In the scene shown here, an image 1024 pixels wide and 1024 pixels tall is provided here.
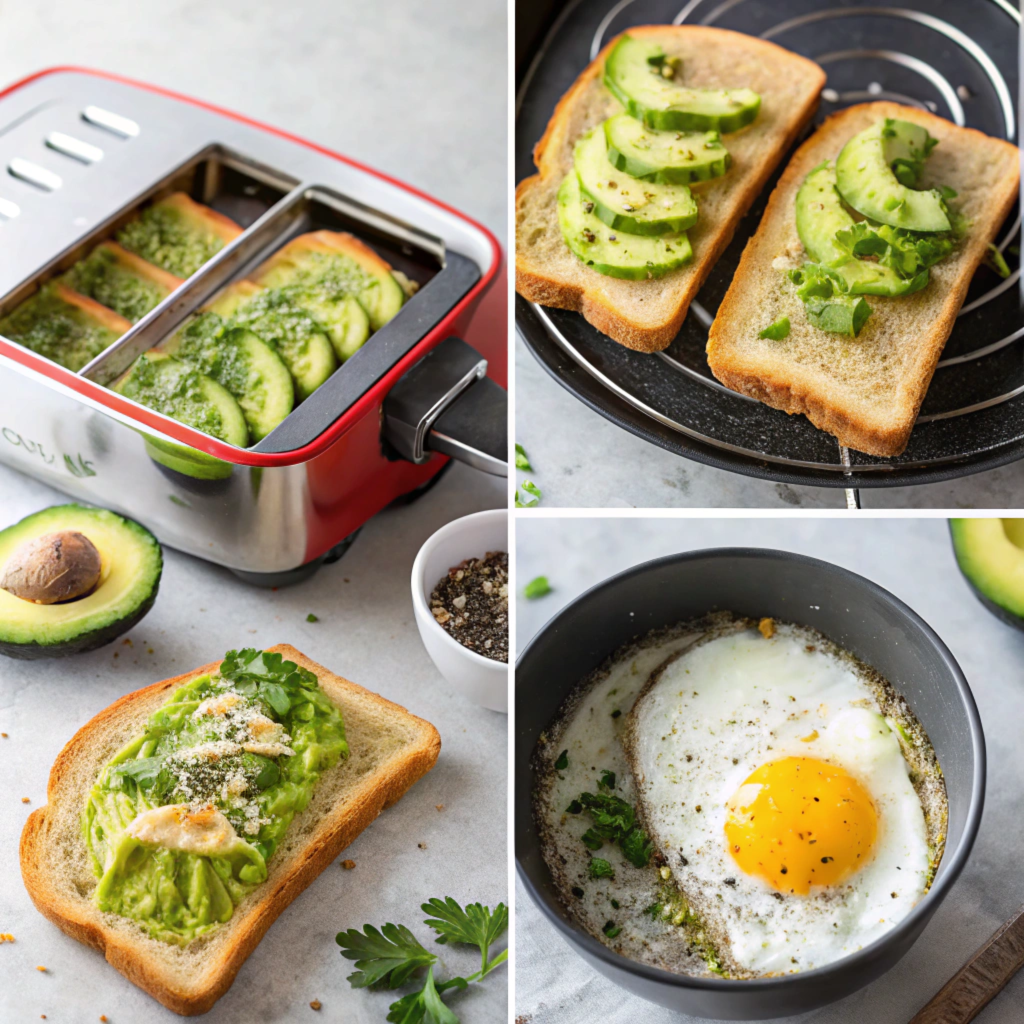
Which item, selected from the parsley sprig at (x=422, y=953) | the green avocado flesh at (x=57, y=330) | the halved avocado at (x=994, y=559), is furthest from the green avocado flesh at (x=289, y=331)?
the halved avocado at (x=994, y=559)

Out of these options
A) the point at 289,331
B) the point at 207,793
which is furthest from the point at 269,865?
the point at 289,331

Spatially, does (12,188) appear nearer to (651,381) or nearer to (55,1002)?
(651,381)

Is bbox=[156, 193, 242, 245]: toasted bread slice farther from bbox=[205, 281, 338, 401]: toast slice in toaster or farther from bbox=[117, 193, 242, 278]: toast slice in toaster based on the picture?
bbox=[205, 281, 338, 401]: toast slice in toaster

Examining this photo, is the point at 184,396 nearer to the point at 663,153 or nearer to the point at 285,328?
the point at 285,328

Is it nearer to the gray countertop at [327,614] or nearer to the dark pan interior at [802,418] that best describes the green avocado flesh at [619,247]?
the dark pan interior at [802,418]

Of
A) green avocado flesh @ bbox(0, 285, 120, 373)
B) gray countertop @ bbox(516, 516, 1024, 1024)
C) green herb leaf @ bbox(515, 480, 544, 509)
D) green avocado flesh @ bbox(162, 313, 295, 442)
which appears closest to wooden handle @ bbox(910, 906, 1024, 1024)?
gray countertop @ bbox(516, 516, 1024, 1024)

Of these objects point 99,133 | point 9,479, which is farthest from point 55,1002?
point 99,133
